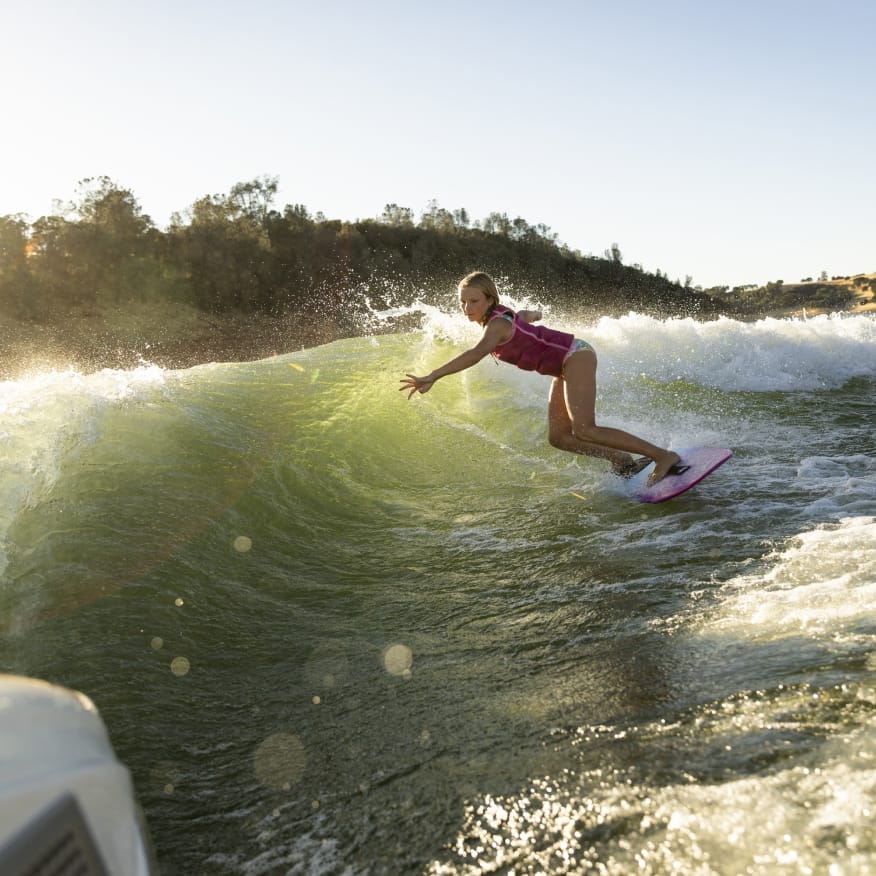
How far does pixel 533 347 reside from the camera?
5.89 metres

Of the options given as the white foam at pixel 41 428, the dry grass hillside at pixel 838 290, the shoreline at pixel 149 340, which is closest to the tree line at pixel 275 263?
the shoreline at pixel 149 340

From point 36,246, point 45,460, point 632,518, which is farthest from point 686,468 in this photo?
point 36,246

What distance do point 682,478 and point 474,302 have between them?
2024 mm

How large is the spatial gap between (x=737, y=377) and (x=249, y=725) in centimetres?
976

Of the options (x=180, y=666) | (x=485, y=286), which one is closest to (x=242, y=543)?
(x=180, y=666)

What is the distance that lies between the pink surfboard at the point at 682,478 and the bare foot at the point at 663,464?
0.04m

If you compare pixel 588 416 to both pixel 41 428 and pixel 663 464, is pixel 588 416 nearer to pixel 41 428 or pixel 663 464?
pixel 663 464

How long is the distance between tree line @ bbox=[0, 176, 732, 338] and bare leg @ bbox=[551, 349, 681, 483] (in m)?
28.9

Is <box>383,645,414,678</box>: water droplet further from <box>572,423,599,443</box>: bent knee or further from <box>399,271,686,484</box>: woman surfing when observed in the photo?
<box>572,423,599,443</box>: bent knee

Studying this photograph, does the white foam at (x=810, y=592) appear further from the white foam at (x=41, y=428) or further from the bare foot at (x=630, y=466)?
the white foam at (x=41, y=428)

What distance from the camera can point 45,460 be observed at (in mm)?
5809

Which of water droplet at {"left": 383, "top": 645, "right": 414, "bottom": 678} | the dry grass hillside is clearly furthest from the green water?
the dry grass hillside

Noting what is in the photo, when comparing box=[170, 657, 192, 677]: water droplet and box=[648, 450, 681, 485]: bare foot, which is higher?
box=[648, 450, 681, 485]: bare foot

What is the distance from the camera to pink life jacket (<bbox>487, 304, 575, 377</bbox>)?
581cm
